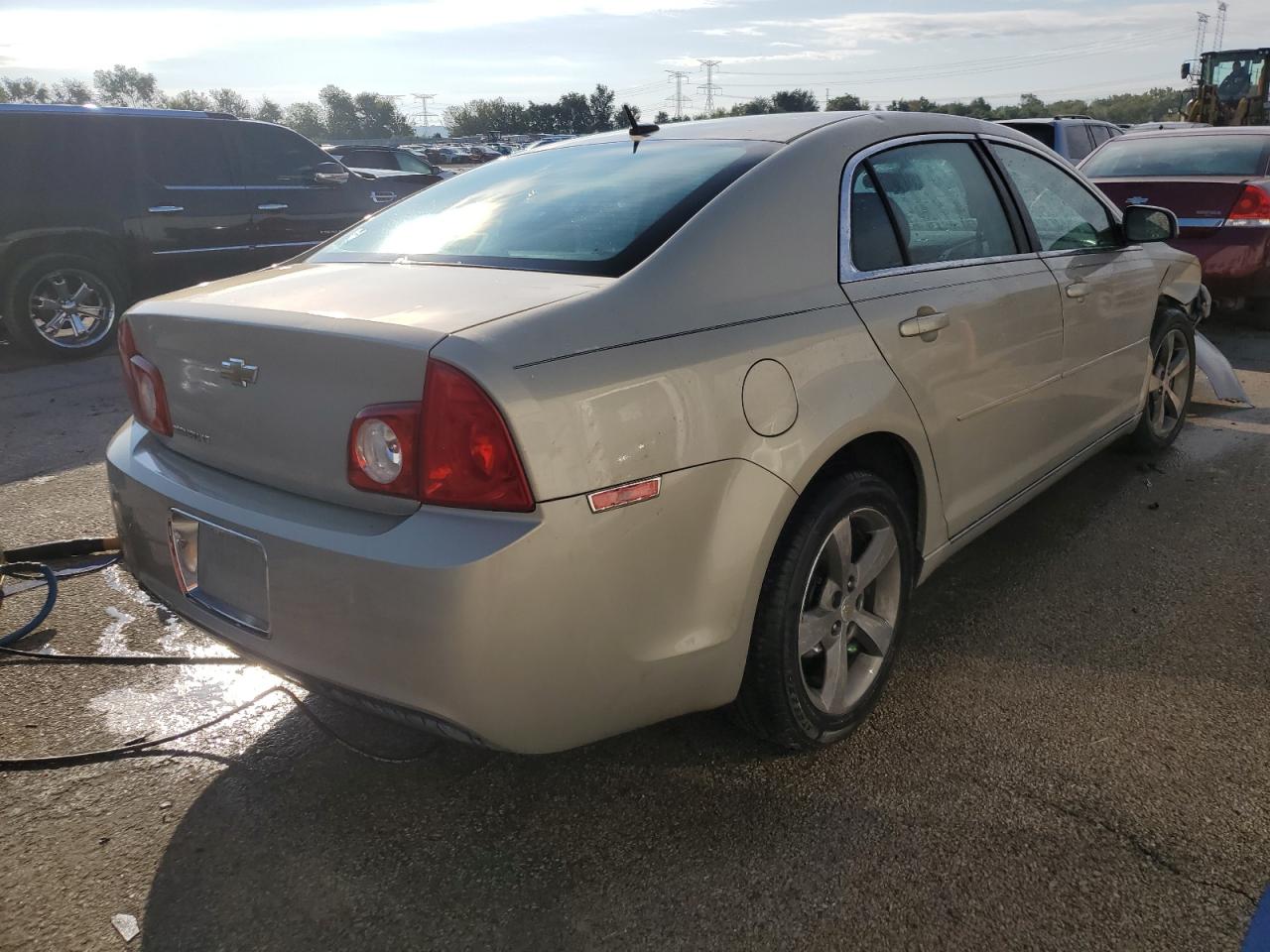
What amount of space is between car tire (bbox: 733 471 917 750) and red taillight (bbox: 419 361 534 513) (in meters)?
0.75

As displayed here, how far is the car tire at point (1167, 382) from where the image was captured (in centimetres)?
472

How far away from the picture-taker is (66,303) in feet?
26.1

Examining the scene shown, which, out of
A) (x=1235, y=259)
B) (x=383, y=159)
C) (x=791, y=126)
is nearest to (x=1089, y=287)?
(x=791, y=126)

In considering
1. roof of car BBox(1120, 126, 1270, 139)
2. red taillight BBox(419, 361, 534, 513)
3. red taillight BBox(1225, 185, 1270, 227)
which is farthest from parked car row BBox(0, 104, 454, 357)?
red taillight BBox(1225, 185, 1270, 227)

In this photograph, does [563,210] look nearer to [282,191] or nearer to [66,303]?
[66,303]

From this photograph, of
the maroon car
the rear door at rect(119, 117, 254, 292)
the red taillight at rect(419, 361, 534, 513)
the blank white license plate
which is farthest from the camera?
the rear door at rect(119, 117, 254, 292)

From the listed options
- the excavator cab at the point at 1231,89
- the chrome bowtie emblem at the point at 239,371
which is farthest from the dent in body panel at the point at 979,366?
the excavator cab at the point at 1231,89

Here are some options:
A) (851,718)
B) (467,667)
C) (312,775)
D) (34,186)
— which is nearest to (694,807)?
(851,718)

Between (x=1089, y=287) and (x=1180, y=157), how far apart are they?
6157mm

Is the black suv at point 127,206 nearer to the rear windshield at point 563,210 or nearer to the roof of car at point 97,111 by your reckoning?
the roof of car at point 97,111

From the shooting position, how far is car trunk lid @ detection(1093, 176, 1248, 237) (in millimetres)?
7848

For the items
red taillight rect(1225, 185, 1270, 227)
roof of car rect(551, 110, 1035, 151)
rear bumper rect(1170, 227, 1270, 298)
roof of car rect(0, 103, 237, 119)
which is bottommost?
rear bumper rect(1170, 227, 1270, 298)

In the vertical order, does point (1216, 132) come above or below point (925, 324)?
above

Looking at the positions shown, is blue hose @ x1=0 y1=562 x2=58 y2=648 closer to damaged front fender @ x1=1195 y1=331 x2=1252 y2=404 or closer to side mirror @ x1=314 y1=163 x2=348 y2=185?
damaged front fender @ x1=1195 y1=331 x2=1252 y2=404
